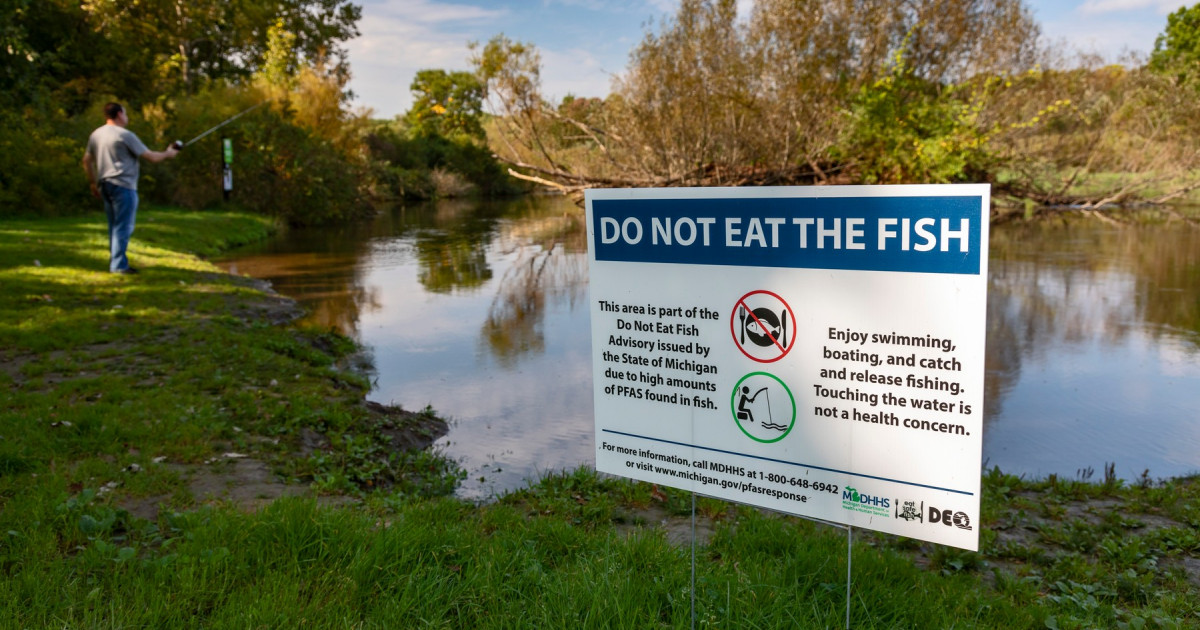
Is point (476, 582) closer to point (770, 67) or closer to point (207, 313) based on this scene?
point (207, 313)

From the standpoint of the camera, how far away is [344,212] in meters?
31.9

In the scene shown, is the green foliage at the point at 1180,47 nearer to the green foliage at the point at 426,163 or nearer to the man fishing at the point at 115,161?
the man fishing at the point at 115,161

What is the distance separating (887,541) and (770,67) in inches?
612

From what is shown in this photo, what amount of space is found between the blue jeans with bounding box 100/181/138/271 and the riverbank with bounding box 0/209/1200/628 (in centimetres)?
519

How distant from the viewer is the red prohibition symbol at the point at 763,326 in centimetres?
231

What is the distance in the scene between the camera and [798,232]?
226 cm

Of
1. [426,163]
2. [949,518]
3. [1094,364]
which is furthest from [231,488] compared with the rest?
[426,163]

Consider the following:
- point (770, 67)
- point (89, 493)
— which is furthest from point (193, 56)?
point (89, 493)

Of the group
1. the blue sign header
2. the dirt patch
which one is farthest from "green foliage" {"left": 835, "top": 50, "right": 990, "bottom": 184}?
the blue sign header

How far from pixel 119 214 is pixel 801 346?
454 inches

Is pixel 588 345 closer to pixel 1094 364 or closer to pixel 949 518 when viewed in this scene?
pixel 1094 364

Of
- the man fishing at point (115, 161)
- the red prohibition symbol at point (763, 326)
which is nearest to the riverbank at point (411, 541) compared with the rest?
the red prohibition symbol at point (763, 326)

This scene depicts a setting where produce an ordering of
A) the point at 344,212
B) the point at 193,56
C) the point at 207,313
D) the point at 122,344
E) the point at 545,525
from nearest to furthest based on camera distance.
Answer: the point at 545,525, the point at 122,344, the point at 207,313, the point at 344,212, the point at 193,56

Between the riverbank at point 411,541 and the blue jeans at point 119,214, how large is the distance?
17.0ft
